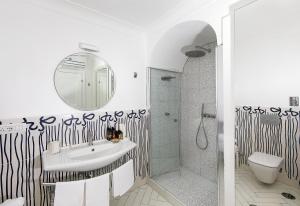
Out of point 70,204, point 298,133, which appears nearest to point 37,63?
point 70,204

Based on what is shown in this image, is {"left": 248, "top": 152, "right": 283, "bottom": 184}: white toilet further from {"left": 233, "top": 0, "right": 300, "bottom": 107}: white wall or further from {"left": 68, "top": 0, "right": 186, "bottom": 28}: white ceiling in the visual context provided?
{"left": 68, "top": 0, "right": 186, "bottom": 28}: white ceiling

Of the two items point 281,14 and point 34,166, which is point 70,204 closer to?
point 34,166

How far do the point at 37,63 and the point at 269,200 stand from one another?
2366 millimetres

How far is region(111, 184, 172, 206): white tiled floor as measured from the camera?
6.29 ft

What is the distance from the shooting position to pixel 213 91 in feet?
7.64

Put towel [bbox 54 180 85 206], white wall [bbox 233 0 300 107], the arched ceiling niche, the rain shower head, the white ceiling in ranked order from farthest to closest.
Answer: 1. the rain shower head
2. the arched ceiling niche
3. the white ceiling
4. towel [bbox 54 180 85 206]
5. white wall [bbox 233 0 300 107]

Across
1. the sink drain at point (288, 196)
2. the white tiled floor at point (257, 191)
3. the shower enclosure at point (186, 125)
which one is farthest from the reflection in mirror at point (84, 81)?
the sink drain at point (288, 196)

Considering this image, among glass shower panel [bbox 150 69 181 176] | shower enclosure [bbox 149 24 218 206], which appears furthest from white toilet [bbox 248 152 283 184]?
glass shower panel [bbox 150 69 181 176]

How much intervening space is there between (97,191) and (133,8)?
6.13 ft

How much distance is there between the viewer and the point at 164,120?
255 cm

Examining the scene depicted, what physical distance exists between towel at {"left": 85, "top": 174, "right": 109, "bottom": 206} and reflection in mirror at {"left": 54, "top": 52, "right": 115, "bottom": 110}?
2.84ft

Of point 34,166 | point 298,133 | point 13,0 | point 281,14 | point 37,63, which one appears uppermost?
point 13,0

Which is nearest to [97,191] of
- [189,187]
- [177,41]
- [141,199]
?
[141,199]

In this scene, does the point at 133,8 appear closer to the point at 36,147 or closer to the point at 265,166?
the point at 36,147
